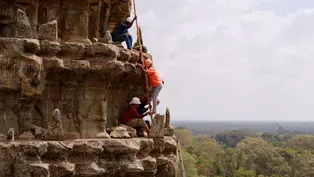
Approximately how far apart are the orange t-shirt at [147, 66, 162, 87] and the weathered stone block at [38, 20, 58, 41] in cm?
199

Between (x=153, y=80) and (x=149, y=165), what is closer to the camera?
Answer: (x=149, y=165)

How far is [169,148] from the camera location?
8.58m

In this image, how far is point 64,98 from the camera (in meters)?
7.89

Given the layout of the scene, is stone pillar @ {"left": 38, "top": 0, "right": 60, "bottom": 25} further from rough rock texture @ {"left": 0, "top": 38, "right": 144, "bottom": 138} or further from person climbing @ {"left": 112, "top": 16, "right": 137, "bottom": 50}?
person climbing @ {"left": 112, "top": 16, "right": 137, "bottom": 50}

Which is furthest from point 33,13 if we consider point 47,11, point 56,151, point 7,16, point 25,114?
point 56,151

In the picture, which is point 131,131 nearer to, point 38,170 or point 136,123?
point 136,123

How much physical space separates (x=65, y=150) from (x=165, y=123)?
2.33 meters

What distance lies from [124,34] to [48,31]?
2.00 m

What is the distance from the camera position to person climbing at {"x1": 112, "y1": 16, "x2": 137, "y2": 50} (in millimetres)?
9289

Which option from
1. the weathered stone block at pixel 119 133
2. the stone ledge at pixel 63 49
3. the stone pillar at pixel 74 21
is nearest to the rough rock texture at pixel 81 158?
the weathered stone block at pixel 119 133

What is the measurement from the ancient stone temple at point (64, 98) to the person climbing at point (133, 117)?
0.17 m

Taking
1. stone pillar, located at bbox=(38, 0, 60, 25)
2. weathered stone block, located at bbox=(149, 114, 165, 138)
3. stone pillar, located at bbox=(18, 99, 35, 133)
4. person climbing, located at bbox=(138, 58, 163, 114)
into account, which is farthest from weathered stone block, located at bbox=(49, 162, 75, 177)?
stone pillar, located at bbox=(38, 0, 60, 25)

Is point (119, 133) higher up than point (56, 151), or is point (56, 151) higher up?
point (119, 133)

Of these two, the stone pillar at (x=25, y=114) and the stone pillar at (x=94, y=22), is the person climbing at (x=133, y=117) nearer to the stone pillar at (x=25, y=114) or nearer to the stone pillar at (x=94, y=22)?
the stone pillar at (x=94, y=22)
